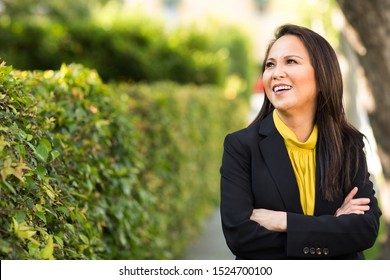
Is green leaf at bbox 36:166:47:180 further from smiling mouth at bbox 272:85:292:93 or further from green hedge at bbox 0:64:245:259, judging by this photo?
smiling mouth at bbox 272:85:292:93

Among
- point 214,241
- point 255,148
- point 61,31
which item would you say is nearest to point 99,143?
point 255,148

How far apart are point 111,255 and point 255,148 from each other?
1673mm

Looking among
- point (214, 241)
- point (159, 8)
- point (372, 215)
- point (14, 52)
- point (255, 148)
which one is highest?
point (159, 8)

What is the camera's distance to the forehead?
11.4 feet

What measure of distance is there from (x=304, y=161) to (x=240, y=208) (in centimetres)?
36

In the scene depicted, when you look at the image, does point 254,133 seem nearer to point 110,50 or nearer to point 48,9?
point 110,50

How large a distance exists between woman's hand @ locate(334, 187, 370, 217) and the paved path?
5.74 metres

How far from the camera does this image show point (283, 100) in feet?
11.4

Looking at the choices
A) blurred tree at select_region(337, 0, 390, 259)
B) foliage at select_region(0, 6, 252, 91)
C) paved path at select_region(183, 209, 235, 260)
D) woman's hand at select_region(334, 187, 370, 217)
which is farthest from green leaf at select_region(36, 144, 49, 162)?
foliage at select_region(0, 6, 252, 91)

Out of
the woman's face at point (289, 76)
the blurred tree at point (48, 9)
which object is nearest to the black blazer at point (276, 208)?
the woman's face at point (289, 76)

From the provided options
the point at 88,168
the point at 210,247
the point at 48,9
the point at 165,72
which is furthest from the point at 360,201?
the point at 48,9

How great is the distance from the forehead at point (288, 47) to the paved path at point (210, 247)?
585 centimetres

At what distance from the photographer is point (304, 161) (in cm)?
351
